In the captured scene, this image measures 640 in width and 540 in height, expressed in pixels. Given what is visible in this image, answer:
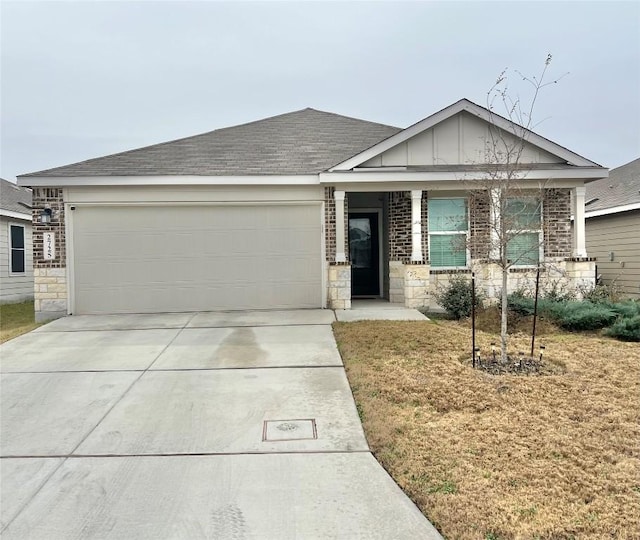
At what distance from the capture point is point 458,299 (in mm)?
9766

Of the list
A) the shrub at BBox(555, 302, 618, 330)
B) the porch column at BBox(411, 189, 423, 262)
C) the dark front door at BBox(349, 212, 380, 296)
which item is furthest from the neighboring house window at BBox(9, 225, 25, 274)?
the shrub at BBox(555, 302, 618, 330)

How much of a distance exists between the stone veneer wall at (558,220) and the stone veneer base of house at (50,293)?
1075cm

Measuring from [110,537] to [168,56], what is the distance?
60.2 feet

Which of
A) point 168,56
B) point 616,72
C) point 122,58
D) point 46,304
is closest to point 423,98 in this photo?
point 616,72

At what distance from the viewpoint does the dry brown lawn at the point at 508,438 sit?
3004 mm

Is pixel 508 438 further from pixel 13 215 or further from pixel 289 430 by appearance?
pixel 13 215

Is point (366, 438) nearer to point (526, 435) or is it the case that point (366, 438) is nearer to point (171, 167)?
point (526, 435)

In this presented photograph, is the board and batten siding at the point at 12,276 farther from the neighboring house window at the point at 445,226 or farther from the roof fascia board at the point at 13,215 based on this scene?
the neighboring house window at the point at 445,226

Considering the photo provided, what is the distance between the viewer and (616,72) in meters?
16.0

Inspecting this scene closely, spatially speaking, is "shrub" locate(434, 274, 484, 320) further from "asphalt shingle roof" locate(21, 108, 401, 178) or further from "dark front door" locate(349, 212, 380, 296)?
"asphalt shingle roof" locate(21, 108, 401, 178)

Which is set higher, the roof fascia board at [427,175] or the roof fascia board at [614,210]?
the roof fascia board at [427,175]

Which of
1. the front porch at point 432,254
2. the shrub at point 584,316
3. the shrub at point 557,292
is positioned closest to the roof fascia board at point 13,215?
the front porch at point 432,254

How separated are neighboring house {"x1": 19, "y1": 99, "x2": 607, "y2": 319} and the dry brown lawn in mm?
4124

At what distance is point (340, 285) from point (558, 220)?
5.31m
